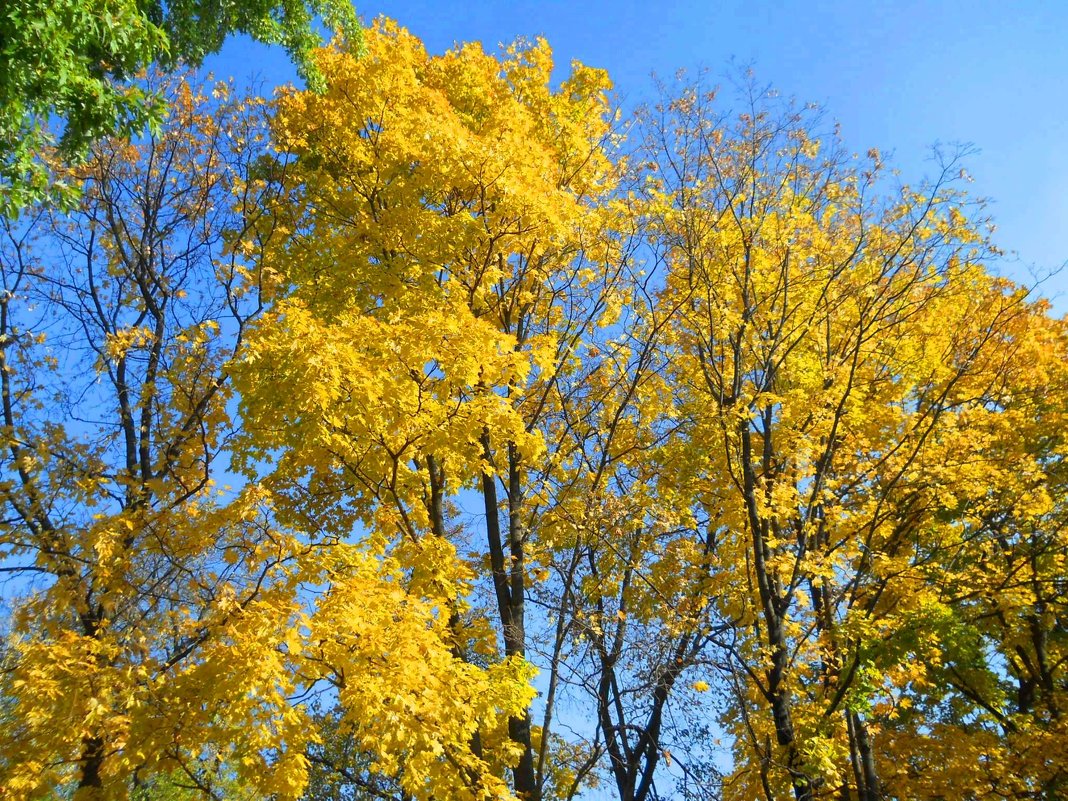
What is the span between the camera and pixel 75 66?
5105 mm

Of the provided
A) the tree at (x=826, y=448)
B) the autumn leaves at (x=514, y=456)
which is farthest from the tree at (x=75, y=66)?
the tree at (x=826, y=448)

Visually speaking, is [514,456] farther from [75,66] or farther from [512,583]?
[75,66]

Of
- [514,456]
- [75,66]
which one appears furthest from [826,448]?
[75,66]

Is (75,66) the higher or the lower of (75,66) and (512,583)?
the higher

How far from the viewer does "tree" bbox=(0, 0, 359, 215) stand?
4684 millimetres

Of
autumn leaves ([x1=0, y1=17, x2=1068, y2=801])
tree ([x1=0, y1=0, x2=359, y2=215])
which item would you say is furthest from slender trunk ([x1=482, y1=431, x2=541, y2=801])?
tree ([x1=0, y1=0, x2=359, y2=215])

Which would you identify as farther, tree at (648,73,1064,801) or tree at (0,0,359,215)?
tree at (648,73,1064,801)

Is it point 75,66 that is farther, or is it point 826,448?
point 826,448

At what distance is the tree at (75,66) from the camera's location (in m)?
4.68

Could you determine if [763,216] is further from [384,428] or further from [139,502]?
[139,502]

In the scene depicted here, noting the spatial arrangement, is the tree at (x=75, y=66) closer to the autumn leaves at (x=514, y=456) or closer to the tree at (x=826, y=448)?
the autumn leaves at (x=514, y=456)

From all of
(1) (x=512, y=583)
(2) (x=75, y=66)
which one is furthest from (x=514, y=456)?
(2) (x=75, y=66)

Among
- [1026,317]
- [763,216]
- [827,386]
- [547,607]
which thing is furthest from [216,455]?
[1026,317]

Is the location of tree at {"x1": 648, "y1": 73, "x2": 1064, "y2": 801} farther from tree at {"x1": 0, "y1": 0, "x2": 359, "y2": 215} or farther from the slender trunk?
tree at {"x1": 0, "y1": 0, "x2": 359, "y2": 215}
